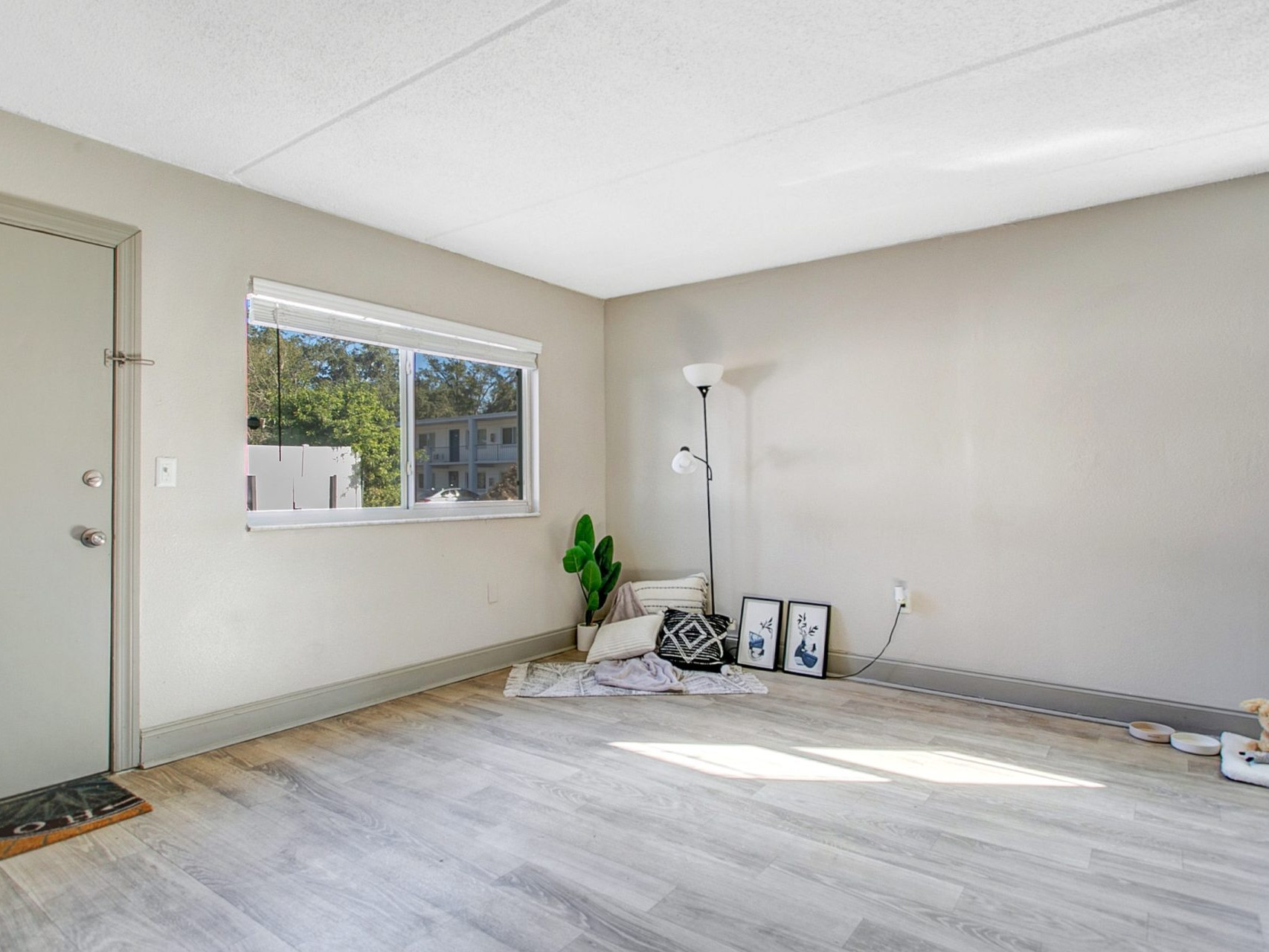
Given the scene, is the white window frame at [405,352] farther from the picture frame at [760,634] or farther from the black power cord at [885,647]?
the black power cord at [885,647]

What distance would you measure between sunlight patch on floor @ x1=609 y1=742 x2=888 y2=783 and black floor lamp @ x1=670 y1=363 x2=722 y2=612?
1.56 meters

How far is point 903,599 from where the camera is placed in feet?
12.0

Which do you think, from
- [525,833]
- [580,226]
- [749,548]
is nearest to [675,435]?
[749,548]

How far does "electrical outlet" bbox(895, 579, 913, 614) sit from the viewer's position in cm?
366

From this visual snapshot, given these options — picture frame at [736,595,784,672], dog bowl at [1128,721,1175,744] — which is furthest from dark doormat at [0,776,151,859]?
dog bowl at [1128,721,1175,744]

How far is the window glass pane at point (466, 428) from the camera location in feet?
12.5

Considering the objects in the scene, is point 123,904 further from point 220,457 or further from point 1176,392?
point 1176,392

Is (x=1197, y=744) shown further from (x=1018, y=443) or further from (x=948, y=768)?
(x=1018, y=443)

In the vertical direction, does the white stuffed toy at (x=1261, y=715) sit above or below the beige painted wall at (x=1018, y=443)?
below

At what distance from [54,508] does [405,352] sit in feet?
5.30

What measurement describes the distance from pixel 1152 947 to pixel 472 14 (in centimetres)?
270

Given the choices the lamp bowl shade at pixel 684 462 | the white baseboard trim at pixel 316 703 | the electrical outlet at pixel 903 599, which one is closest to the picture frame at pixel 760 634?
the electrical outlet at pixel 903 599

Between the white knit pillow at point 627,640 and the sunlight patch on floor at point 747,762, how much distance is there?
3.67ft

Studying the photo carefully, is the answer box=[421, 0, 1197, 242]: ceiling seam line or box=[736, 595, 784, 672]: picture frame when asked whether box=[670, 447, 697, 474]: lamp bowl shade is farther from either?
box=[421, 0, 1197, 242]: ceiling seam line
